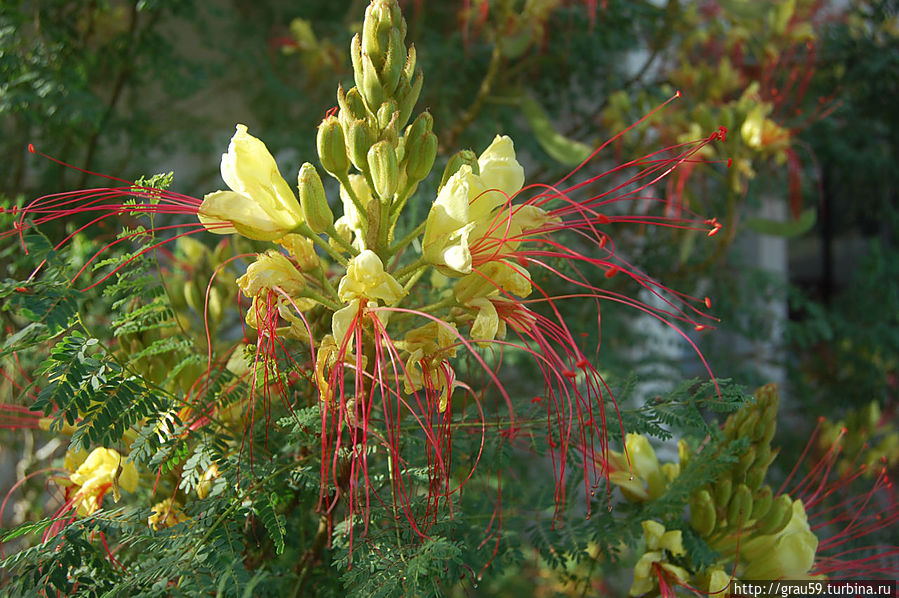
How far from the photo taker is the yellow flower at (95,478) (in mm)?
776

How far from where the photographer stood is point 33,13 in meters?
1.27

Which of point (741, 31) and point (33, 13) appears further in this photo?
point (741, 31)

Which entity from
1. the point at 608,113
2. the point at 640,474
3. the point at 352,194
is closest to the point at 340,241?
the point at 352,194

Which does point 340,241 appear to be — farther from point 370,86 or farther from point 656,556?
point 656,556

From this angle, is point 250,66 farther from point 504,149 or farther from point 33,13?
point 504,149

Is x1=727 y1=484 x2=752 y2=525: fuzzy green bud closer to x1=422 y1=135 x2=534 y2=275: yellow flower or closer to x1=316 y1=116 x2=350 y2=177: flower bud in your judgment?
x1=422 y1=135 x2=534 y2=275: yellow flower

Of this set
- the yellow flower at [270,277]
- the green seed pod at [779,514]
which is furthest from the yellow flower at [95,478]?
the green seed pod at [779,514]

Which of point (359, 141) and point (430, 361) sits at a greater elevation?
point (359, 141)

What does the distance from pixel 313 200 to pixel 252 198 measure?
7 cm

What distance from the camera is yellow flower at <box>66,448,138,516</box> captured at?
2.55 feet

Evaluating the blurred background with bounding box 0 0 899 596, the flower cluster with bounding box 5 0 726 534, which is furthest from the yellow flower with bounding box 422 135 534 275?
the blurred background with bounding box 0 0 899 596

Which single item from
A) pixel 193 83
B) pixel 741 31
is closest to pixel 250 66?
pixel 193 83

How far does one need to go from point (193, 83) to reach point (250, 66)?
72 centimetres

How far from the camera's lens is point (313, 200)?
0.68 metres
